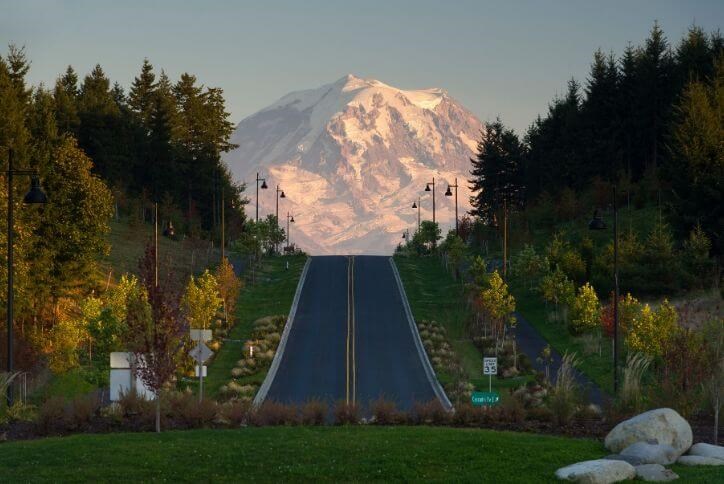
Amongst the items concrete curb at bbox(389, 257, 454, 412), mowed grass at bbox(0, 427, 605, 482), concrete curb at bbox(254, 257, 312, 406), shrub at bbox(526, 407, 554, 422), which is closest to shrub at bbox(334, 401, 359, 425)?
mowed grass at bbox(0, 427, 605, 482)

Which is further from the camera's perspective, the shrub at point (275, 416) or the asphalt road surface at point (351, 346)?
the asphalt road surface at point (351, 346)

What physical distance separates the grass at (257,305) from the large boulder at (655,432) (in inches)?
1120

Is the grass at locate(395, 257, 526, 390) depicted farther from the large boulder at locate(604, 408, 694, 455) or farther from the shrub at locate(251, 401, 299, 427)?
the large boulder at locate(604, 408, 694, 455)

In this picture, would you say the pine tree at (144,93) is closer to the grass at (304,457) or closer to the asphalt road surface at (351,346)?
the asphalt road surface at (351,346)

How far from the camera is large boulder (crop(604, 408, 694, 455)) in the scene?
27.0 meters

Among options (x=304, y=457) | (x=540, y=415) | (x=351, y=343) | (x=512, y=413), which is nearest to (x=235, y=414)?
(x=304, y=457)

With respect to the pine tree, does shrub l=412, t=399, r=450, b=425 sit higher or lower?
lower

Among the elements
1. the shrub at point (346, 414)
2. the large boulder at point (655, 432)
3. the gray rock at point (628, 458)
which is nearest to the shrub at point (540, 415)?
the shrub at point (346, 414)

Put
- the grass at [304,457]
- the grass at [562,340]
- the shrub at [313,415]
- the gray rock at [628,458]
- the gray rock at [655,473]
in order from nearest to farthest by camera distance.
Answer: the gray rock at [655,473]
the grass at [304,457]
the gray rock at [628,458]
the shrub at [313,415]
the grass at [562,340]

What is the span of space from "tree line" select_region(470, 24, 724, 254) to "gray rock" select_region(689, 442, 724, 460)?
175 ft

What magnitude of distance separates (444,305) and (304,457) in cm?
5971

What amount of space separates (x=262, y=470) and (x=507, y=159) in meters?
119

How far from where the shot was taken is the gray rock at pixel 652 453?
25.8 metres

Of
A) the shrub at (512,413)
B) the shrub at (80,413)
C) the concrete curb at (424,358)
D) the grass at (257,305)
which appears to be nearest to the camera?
the shrub at (80,413)
